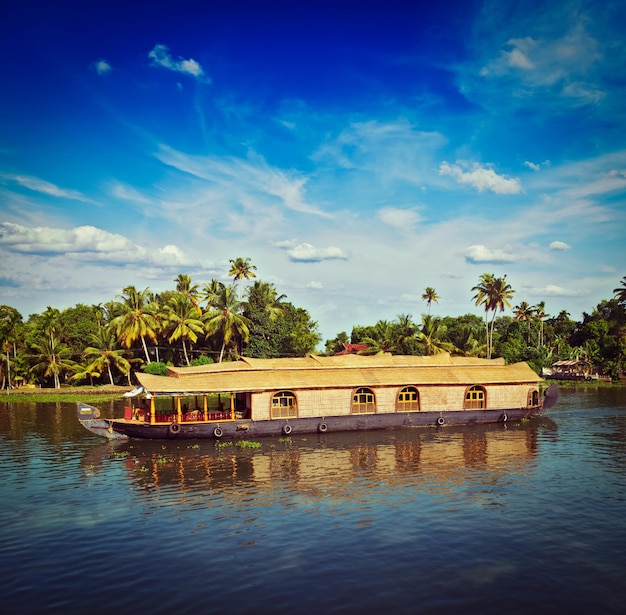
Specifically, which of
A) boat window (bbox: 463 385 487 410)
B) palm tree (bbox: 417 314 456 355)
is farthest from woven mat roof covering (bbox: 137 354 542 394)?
palm tree (bbox: 417 314 456 355)

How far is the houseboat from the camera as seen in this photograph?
1069 inches

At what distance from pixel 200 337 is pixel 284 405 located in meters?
36.9

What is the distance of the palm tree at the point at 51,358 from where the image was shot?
182 ft

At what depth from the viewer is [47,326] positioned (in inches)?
2192

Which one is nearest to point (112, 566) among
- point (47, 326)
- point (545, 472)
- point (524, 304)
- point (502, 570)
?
point (502, 570)

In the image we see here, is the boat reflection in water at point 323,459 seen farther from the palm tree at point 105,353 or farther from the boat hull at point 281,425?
the palm tree at point 105,353

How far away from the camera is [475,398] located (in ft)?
105

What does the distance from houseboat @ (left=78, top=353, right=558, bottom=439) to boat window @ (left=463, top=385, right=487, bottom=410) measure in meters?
0.06

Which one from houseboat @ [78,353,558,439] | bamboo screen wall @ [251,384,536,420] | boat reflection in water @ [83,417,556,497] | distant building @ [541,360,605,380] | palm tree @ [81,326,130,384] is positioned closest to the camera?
boat reflection in water @ [83,417,556,497]

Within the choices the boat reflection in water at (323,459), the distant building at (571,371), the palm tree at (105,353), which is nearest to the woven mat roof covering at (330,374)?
the boat reflection in water at (323,459)

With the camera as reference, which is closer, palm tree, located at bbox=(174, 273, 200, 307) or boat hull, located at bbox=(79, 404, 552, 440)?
boat hull, located at bbox=(79, 404, 552, 440)

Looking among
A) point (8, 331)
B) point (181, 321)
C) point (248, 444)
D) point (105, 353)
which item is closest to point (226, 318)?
point (181, 321)

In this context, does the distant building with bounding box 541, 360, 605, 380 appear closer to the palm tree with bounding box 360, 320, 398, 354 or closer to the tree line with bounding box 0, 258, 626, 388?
the tree line with bounding box 0, 258, 626, 388

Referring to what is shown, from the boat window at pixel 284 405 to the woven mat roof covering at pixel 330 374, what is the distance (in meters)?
0.68
